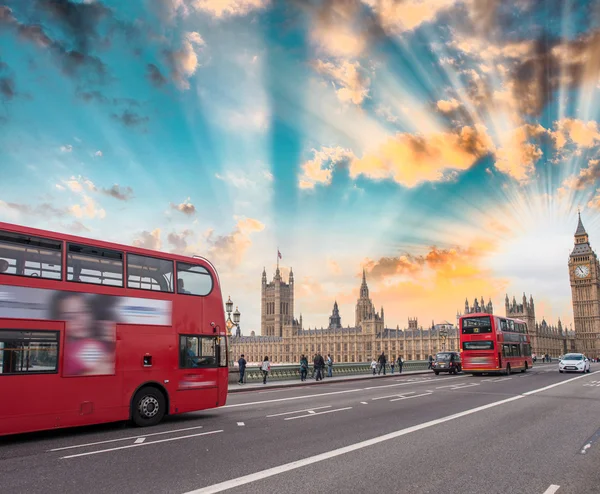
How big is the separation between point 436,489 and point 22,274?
9350mm

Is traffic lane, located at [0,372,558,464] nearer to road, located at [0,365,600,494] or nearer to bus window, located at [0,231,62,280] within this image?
road, located at [0,365,600,494]

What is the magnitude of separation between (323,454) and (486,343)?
29.8 metres

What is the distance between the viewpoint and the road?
7465 millimetres

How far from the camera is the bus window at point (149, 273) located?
513 inches

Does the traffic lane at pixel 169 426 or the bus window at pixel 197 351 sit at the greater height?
the bus window at pixel 197 351

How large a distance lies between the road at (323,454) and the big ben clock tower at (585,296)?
179200 mm

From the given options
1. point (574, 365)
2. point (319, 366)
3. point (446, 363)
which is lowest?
point (574, 365)

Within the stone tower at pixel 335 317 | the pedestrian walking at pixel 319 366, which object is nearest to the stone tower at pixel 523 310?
the stone tower at pixel 335 317

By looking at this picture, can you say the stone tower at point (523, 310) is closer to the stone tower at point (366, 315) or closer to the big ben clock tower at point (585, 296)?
the big ben clock tower at point (585, 296)

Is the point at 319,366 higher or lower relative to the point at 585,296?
lower

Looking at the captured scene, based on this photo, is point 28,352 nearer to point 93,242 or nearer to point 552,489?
point 93,242

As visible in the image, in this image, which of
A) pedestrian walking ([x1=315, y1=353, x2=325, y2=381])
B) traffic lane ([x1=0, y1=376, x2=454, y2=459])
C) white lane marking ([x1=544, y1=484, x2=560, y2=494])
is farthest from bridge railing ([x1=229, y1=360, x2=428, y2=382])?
white lane marking ([x1=544, y1=484, x2=560, y2=494])

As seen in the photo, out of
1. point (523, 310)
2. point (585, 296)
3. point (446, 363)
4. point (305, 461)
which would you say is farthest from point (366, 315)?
point (305, 461)

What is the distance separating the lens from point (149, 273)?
1344cm
